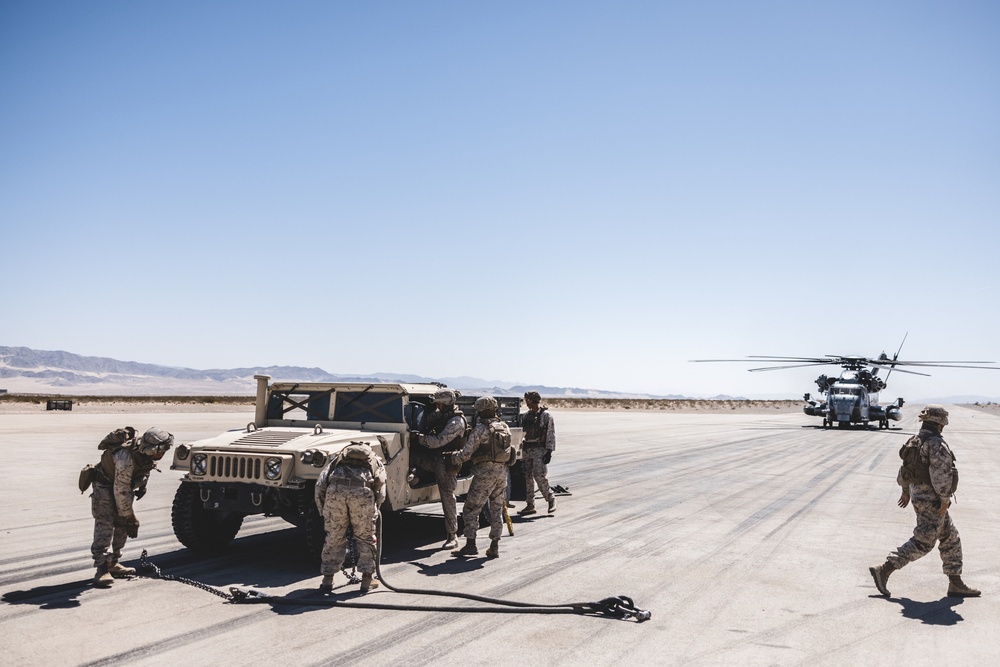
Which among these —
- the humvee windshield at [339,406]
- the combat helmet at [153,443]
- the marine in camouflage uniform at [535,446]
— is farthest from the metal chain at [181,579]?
the marine in camouflage uniform at [535,446]

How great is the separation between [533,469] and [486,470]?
11.7 ft

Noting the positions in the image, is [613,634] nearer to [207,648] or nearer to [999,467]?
[207,648]

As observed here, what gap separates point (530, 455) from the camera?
12.7m

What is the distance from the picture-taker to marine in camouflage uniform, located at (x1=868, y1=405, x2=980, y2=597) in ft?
23.7

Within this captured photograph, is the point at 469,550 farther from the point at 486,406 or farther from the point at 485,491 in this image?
the point at 486,406

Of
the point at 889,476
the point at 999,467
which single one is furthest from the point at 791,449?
the point at 889,476

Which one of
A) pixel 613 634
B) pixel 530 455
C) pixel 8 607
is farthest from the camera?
pixel 530 455

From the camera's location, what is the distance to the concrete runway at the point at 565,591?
5656 millimetres

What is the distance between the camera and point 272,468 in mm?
7957

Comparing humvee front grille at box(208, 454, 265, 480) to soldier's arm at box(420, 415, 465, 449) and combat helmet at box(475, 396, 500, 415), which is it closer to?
soldier's arm at box(420, 415, 465, 449)

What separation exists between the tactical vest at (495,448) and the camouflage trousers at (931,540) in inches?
165

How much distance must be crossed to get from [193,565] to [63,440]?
824 inches

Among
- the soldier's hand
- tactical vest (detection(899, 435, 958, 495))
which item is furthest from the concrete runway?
tactical vest (detection(899, 435, 958, 495))

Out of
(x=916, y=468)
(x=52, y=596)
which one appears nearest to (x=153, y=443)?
(x=52, y=596)
